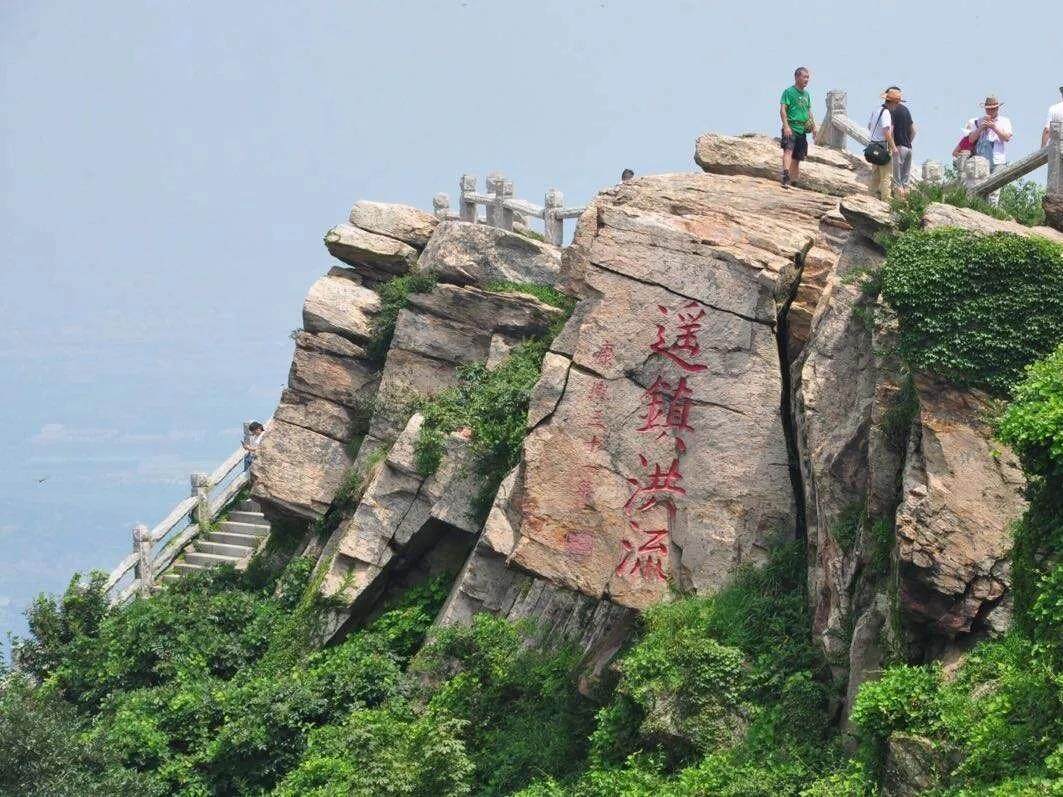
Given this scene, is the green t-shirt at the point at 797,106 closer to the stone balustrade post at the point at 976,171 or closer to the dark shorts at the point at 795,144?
the dark shorts at the point at 795,144

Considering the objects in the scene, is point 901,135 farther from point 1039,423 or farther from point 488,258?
point 1039,423

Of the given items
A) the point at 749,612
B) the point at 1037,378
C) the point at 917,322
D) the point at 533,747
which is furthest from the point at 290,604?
the point at 1037,378

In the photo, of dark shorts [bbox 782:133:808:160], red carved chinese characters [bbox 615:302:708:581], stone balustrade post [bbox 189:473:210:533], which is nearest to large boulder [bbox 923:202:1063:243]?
red carved chinese characters [bbox 615:302:708:581]

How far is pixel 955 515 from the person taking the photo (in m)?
14.1

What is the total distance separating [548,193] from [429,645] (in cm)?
861

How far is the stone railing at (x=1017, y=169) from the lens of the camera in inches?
695

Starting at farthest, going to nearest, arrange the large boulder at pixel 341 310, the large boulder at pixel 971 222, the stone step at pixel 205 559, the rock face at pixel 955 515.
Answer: the stone step at pixel 205 559
the large boulder at pixel 341 310
the large boulder at pixel 971 222
the rock face at pixel 955 515

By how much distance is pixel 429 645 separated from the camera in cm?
1964

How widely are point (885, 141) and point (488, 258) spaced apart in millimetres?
6295

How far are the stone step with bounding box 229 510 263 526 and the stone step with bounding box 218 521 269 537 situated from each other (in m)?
0.10

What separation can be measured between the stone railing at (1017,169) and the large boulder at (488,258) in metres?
6.57

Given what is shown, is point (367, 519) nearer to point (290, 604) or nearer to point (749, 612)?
point (290, 604)

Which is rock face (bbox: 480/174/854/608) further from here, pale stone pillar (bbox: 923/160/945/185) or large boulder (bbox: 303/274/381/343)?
large boulder (bbox: 303/274/381/343)

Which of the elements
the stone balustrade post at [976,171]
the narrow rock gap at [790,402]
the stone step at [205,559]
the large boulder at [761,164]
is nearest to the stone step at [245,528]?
the stone step at [205,559]
